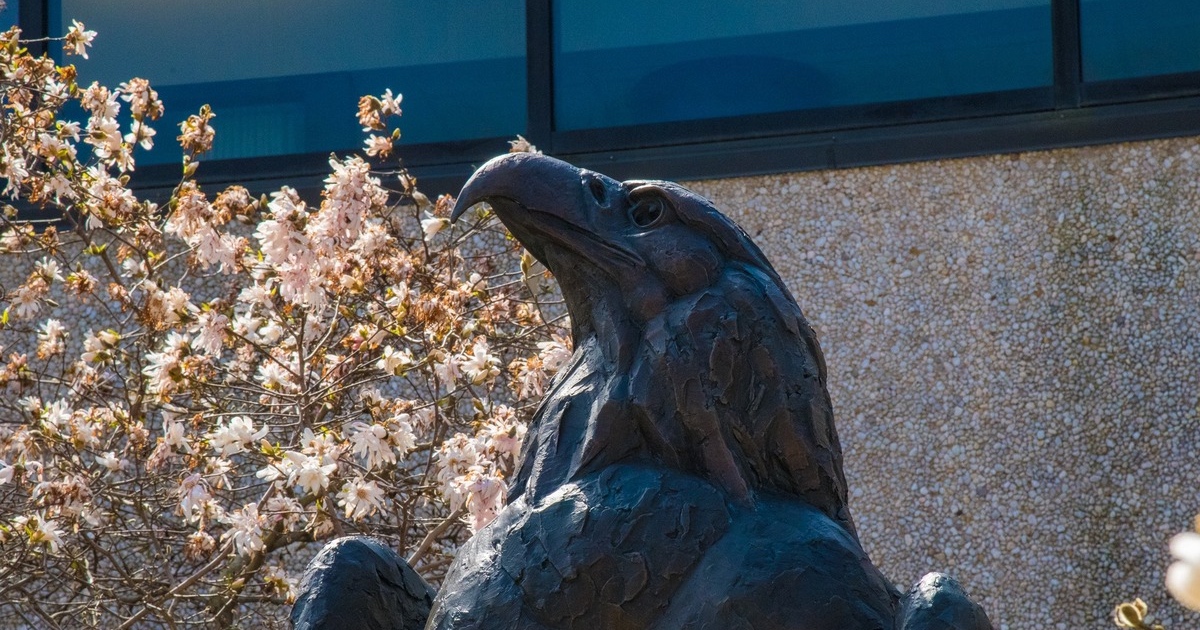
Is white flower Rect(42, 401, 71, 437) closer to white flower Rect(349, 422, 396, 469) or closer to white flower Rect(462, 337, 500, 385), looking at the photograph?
white flower Rect(349, 422, 396, 469)

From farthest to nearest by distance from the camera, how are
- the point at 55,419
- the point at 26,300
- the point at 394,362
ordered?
the point at 26,300
the point at 55,419
the point at 394,362

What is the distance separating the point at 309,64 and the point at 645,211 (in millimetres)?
5189

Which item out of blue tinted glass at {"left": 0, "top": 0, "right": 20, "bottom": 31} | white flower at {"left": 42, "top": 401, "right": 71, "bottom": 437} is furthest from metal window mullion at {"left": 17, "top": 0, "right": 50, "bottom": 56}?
white flower at {"left": 42, "top": 401, "right": 71, "bottom": 437}

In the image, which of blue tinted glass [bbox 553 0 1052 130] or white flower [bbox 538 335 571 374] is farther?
blue tinted glass [bbox 553 0 1052 130]

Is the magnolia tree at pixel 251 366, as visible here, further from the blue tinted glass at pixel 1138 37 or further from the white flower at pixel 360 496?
the blue tinted glass at pixel 1138 37

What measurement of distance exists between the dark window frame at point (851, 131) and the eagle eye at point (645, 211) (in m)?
4.20

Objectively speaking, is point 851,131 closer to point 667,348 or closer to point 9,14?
point 9,14

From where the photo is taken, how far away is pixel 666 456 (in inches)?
94.0

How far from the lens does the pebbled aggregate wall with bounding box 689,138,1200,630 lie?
6.16 meters

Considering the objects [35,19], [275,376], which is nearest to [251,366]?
[275,376]

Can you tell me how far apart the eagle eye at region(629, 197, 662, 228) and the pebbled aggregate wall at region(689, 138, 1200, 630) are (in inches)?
159

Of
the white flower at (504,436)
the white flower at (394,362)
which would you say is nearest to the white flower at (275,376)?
the white flower at (394,362)

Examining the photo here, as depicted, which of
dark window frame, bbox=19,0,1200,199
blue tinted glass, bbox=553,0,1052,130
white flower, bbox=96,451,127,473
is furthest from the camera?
blue tinted glass, bbox=553,0,1052,130

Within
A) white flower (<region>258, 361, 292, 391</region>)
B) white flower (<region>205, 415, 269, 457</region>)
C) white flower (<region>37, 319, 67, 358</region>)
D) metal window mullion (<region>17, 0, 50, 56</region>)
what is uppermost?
metal window mullion (<region>17, 0, 50, 56</region>)
